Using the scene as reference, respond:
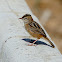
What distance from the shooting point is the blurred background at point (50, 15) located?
276 inches

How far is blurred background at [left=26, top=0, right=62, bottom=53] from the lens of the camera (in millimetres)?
7000

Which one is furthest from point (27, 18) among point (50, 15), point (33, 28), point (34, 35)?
point (50, 15)

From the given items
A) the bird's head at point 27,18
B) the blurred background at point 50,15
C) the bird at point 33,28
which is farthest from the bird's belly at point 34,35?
the blurred background at point 50,15

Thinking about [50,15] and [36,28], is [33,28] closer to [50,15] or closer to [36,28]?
[36,28]

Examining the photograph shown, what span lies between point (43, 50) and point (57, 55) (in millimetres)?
176

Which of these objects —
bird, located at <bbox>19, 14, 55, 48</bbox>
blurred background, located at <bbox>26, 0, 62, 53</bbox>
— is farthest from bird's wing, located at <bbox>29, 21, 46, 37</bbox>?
blurred background, located at <bbox>26, 0, 62, 53</bbox>

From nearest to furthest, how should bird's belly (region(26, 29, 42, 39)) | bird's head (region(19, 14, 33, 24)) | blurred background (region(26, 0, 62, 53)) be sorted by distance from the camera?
1. bird's belly (region(26, 29, 42, 39))
2. bird's head (region(19, 14, 33, 24))
3. blurred background (region(26, 0, 62, 53))

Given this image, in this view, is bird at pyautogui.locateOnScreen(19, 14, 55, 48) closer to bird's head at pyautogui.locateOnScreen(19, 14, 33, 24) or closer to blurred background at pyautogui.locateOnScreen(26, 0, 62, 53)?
bird's head at pyautogui.locateOnScreen(19, 14, 33, 24)

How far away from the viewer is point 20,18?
364 centimetres

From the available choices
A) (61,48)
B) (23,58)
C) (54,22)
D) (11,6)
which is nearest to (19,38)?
(23,58)

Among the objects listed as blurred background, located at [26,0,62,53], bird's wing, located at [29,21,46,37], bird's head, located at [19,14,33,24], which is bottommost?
bird's wing, located at [29,21,46,37]

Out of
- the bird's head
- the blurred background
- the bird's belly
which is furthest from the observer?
the blurred background

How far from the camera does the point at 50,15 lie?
8.02 m

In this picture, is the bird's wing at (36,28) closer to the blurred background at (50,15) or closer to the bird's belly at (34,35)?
the bird's belly at (34,35)
